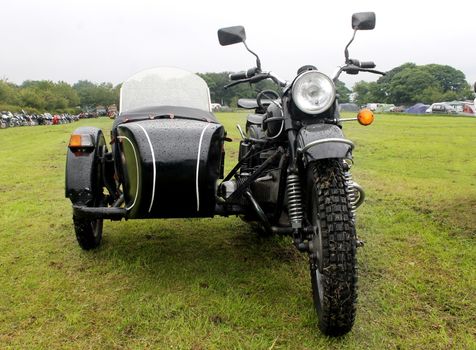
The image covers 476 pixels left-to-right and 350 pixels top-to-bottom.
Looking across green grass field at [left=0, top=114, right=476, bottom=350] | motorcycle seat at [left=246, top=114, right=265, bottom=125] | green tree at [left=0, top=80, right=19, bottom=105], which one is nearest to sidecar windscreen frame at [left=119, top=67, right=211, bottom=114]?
motorcycle seat at [left=246, top=114, right=265, bottom=125]

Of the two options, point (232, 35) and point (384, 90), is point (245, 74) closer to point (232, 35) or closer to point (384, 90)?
point (232, 35)


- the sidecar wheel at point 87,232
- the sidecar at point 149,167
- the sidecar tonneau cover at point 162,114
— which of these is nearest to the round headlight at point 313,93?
the sidecar at point 149,167

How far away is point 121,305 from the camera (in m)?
3.22

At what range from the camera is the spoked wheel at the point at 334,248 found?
2.58 metres

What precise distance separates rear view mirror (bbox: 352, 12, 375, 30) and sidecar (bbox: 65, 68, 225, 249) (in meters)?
1.22

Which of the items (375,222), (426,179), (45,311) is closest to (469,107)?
(426,179)

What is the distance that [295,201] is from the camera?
3.01 metres

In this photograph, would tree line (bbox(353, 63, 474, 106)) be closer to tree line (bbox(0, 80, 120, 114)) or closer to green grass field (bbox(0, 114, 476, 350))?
tree line (bbox(0, 80, 120, 114))

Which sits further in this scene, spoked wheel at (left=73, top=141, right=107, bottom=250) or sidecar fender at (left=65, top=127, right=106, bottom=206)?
spoked wheel at (left=73, top=141, right=107, bottom=250)

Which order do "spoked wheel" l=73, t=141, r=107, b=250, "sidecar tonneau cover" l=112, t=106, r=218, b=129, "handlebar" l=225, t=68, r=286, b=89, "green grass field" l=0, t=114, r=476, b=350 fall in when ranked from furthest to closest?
"spoked wheel" l=73, t=141, r=107, b=250 < "sidecar tonneau cover" l=112, t=106, r=218, b=129 < "handlebar" l=225, t=68, r=286, b=89 < "green grass field" l=0, t=114, r=476, b=350

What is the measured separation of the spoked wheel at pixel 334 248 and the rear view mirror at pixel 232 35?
122cm

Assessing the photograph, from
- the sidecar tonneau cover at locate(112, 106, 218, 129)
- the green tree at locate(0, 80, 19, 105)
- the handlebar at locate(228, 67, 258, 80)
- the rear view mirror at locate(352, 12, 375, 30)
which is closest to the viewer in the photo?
the rear view mirror at locate(352, 12, 375, 30)

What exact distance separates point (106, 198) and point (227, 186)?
115cm

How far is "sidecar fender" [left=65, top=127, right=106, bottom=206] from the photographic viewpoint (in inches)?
145
